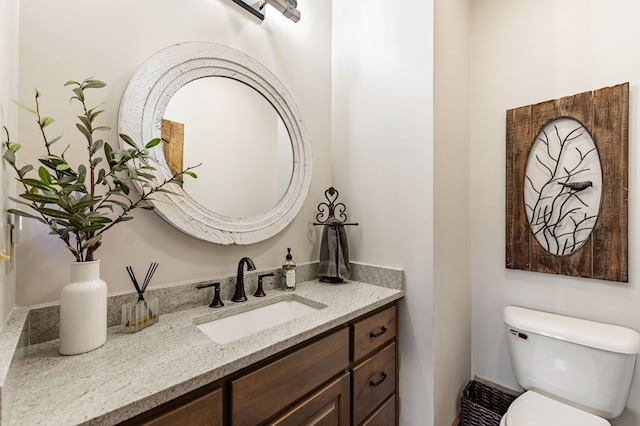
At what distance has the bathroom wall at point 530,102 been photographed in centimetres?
133

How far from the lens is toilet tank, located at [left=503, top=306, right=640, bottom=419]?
118cm

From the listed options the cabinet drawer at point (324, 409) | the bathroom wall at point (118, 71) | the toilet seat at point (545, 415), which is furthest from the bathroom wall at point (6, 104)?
the toilet seat at point (545, 415)

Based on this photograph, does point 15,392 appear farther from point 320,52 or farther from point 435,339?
point 320,52

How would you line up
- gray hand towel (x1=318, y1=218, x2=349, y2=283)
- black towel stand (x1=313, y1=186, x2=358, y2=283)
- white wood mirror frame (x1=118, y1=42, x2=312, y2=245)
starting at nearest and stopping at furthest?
white wood mirror frame (x1=118, y1=42, x2=312, y2=245), gray hand towel (x1=318, y1=218, x2=349, y2=283), black towel stand (x1=313, y1=186, x2=358, y2=283)

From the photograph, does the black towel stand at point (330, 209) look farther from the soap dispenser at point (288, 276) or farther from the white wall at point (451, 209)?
the white wall at point (451, 209)

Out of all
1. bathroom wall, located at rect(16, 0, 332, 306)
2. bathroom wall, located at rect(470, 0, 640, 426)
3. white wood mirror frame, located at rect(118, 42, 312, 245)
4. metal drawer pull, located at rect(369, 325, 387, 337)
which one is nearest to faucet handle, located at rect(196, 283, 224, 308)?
bathroom wall, located at rect(16, 0, 332, 306)

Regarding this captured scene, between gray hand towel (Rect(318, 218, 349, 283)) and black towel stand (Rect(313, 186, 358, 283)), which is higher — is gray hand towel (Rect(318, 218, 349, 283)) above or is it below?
below

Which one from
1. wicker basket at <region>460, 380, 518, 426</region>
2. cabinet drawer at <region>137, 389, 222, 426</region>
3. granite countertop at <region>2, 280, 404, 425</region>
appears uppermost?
granite countertop at <region>2, 280, 404, 425</region>

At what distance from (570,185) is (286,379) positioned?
1.69 metres

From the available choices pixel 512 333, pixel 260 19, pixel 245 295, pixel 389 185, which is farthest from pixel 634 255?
pixel 260 19

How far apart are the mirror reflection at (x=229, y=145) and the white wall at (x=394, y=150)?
1.46 feet

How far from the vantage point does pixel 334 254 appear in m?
1.55

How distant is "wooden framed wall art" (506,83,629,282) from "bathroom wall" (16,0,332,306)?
Result: 137cm

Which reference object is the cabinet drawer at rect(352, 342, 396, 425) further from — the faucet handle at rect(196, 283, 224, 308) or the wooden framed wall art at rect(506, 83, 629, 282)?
the wooden framed wall art at rect(506, 83, 629, 282)
